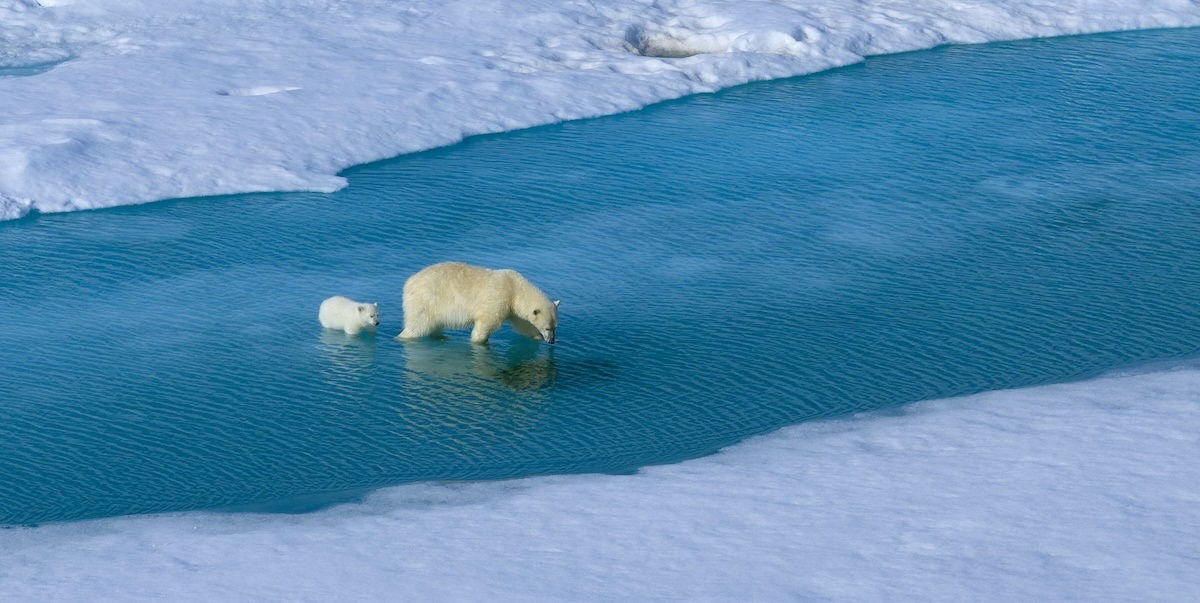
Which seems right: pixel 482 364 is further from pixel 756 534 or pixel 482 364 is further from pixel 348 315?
pixel 756 534

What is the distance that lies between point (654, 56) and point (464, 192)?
5416 millimetres

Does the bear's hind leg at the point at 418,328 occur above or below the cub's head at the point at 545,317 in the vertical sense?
below

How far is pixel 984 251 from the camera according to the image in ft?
37.0

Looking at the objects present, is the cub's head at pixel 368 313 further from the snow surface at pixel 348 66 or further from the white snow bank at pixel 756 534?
the snow surface at pixel 348 66

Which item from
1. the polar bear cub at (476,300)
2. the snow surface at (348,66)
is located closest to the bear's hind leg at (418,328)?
the polar bear cub at (476,300)

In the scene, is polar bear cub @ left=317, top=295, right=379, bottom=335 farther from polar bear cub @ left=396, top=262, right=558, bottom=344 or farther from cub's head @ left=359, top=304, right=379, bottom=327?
polar bear cub @ left=396, top=262, right=558, bottom=344

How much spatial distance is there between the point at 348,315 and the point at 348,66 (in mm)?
7298

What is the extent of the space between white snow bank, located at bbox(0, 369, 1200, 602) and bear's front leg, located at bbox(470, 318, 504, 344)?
1878mm

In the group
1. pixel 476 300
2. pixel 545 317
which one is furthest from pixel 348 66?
pixel 545 317

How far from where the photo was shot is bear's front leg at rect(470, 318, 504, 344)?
30.3 ft

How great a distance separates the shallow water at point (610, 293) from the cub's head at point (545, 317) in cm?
25

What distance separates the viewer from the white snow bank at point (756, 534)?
20.0 feet

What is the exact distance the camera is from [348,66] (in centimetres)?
1600

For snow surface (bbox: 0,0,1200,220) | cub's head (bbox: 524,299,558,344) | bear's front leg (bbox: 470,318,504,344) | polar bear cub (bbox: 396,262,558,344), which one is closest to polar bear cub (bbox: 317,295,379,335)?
polar bear cub (bbox: 396,262,558,344)
